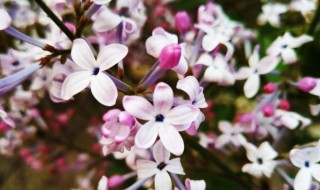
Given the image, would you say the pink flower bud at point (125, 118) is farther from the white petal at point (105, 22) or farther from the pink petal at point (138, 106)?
the white petal at point (105, 22)

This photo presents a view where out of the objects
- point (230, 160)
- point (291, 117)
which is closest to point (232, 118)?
point (230, 160)

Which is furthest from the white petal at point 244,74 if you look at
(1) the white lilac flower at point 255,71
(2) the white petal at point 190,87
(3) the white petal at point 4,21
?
(3) the white petal at point 4,21

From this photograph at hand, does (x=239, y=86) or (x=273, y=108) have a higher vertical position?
(x=273, y=108)

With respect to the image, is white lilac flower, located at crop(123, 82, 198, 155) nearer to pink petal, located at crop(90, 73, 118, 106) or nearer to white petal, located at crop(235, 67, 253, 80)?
pink petal, located at crop(90, 73, 118, 106)

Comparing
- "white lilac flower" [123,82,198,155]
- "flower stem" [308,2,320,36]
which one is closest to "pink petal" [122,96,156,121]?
"white lilac flower" [123,82,198,155]

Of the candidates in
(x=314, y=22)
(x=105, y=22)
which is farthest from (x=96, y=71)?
(x=314, y=22)

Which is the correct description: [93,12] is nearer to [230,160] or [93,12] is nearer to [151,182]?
[151,182]

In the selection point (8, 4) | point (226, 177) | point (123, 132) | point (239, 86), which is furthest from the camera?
point (239, 86)
